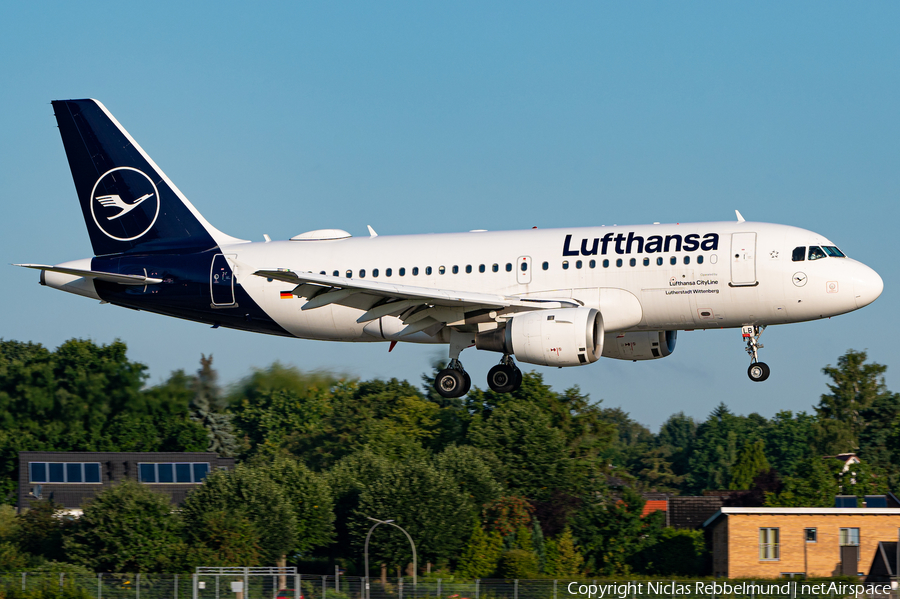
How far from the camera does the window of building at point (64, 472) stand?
8238 centimetres

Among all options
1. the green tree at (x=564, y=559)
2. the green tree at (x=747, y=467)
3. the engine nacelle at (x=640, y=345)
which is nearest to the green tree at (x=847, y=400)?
the green tree at (x=747, y=467)

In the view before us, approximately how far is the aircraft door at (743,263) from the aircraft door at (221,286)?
664 inches

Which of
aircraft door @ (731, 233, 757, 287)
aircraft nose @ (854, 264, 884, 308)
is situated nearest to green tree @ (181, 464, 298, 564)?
aircraft door @ (731, 233, 757, 287)

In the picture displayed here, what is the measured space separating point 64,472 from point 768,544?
4884cm

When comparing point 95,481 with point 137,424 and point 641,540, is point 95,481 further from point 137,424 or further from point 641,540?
point 641,540

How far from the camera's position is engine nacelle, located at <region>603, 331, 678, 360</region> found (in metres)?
39.6

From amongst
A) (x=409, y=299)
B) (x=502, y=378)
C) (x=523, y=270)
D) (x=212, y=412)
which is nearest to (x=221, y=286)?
(x=409, y=299)

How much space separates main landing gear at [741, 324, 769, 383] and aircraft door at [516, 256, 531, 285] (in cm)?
693

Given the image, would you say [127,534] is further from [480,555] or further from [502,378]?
[502,378]

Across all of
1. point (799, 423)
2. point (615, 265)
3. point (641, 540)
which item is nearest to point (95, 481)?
point (641, 540)

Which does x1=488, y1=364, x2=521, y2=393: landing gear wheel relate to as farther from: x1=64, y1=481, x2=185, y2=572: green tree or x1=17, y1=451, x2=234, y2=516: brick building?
x1=17, y1=451, x2=234, y2=516: brick building

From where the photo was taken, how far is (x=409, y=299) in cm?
3684

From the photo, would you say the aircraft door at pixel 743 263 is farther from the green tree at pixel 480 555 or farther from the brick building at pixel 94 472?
the brick building at pixel 94 472

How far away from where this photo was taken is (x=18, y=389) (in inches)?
2916
